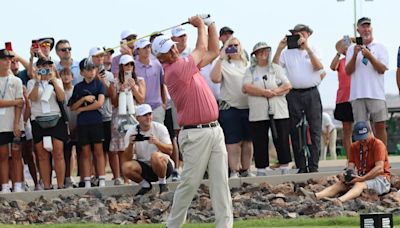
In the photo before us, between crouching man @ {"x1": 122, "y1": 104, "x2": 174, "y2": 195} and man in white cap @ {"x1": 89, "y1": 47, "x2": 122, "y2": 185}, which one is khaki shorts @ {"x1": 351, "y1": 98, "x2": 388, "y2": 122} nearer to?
crouching man @ {"x1": 122, "y1": 104, "x2": 174, "y2": 195}

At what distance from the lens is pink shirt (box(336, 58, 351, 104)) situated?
18.8 metres

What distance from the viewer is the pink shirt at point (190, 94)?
41.5ft

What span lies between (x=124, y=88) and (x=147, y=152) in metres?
1.15

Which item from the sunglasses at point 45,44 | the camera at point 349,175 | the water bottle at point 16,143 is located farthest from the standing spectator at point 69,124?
the camera at point 349,175

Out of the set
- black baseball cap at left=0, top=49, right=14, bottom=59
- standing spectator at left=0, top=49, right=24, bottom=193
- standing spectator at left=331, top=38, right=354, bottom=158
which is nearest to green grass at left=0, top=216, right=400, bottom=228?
standing spectator at left=0, top=49, right=24, bottom=193

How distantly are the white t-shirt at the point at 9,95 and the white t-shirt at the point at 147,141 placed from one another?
1742 mm

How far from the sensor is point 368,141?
16.3m

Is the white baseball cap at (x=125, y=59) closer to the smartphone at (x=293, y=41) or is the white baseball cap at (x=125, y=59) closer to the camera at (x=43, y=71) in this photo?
the camera at (x=43, y=71)

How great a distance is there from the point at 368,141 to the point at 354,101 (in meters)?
2.00

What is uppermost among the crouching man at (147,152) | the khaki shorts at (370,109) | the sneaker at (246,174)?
the khaki shorts at (370,109)

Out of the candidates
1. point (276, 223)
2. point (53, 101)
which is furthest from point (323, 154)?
point (276, 223)

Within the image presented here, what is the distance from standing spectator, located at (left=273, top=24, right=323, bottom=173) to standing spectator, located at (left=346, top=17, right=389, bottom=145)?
0.52m

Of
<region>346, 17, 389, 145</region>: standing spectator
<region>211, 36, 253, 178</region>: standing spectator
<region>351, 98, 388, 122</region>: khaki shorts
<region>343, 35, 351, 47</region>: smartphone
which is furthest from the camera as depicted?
<region>343, 35, 351, 47</region>: smartphone

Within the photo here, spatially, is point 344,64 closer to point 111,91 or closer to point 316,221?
point 111,91
